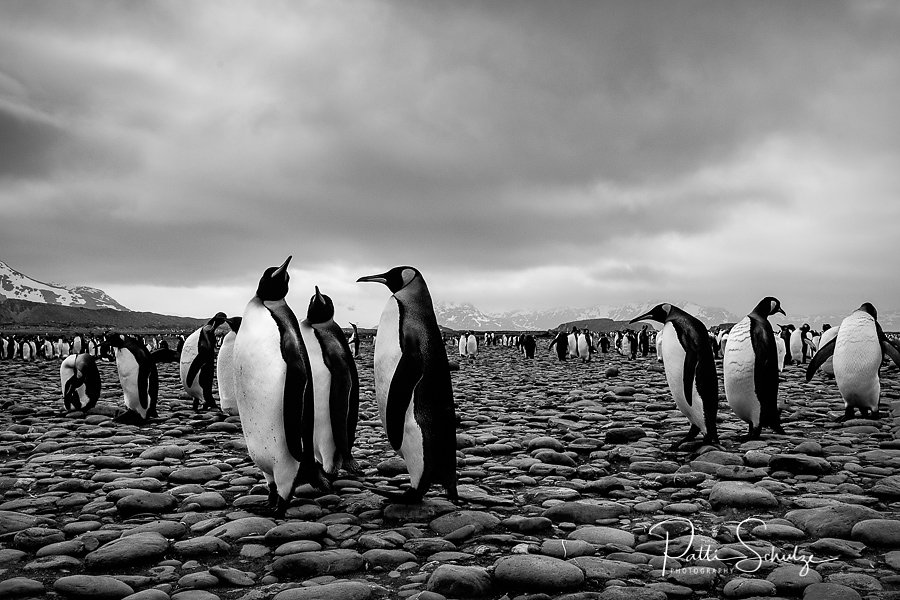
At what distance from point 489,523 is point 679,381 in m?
3.68

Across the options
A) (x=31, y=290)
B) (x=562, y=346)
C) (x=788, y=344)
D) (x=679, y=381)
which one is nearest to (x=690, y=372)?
(x=679, y=381)

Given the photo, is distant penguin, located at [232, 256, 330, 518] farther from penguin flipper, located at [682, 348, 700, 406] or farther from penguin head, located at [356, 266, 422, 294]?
penguin flipper, located at [682, 348, 700, 406]

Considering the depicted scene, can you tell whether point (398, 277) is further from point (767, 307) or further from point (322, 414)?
point (767, 307)

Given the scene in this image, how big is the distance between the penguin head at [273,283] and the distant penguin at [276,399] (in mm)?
152

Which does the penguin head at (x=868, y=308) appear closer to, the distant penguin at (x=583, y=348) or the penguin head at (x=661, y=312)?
the penguin head at (x=661, y=312)

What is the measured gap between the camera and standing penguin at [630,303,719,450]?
6.57 meters

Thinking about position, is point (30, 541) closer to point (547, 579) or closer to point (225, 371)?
point (547, 579)

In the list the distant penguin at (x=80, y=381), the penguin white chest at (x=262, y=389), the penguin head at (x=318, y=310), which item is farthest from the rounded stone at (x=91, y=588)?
the distant penguin at (x=80, y=381)

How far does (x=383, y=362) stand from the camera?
15.2 feet

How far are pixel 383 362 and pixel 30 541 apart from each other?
2.37 meters

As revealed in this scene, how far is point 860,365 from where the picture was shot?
801 cm

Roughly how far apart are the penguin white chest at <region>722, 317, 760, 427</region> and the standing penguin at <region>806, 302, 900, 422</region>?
1.96m
